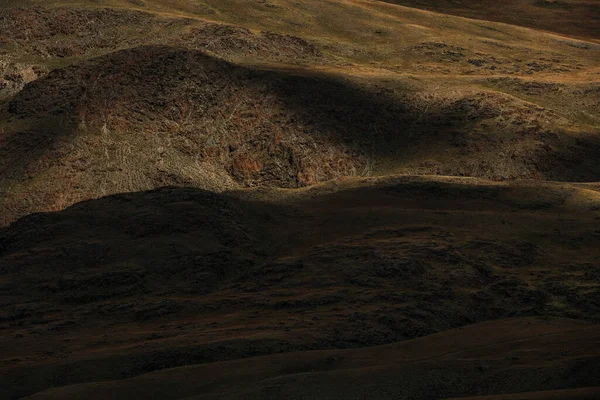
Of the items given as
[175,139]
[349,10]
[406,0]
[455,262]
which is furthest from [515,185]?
[406,0]

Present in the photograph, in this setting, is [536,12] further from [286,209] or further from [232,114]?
[286,209]

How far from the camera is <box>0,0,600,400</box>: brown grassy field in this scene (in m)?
30.0

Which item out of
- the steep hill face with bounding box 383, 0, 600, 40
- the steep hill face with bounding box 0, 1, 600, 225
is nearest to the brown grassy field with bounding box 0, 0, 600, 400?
the steep hill face with bounding box 0, 1, 600, 225

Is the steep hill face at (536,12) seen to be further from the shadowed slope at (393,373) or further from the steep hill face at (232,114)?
the shadowed slope at (393,373)

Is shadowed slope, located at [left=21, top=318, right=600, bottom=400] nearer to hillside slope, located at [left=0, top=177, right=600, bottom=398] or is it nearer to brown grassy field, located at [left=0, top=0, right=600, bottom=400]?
brown grassy field, located at [left=0, top=0, right=600, bottom=400]

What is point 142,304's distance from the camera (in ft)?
135

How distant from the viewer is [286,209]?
55.0m

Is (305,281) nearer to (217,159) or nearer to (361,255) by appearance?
(361,255)

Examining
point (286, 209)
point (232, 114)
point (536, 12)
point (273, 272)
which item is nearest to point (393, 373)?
point (273, 272)

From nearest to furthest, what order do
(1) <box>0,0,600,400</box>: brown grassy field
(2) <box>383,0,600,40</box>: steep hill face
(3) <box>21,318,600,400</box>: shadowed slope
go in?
(3) <box>21,318,600,400</box>: shadowed slope
(1) <box>0,0,600,400</box>: brown grassy field
(2) <box>383,0,600,40</box>: steep hill face

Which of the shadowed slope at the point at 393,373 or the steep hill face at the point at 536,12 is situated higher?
the steep hill face at the point at 536,12

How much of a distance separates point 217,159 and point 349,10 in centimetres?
4629

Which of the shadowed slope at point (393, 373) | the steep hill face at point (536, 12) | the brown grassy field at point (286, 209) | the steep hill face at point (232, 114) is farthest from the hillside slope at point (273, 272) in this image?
the steep hill face at point (536, 12)

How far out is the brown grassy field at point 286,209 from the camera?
2998cm
